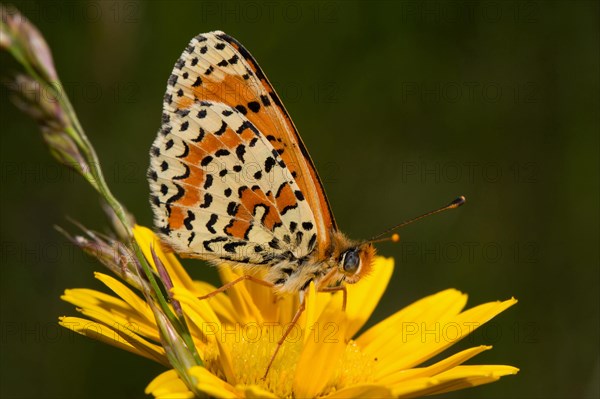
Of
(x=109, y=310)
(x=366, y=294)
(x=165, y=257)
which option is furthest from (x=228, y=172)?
(x=366, y=294)

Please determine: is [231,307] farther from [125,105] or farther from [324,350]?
[125,105]

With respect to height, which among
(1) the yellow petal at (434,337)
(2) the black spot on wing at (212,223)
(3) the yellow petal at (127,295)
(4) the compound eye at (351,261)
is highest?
(2) the black spot on wing at (212,223)

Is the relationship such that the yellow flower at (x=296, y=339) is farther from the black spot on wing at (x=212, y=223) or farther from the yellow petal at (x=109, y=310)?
the black spot on wing at (x=212, y=223)

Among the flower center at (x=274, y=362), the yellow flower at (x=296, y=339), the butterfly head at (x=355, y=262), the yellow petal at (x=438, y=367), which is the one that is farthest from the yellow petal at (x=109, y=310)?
the yellow petal at (x=438, y=367)

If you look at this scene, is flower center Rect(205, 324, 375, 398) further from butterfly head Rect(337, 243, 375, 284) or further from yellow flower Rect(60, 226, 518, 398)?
butterfly head Rect(337, 243, 375, 284)

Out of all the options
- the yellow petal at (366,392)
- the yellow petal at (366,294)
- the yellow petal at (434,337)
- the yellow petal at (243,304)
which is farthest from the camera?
the yellow petal at (366,294)


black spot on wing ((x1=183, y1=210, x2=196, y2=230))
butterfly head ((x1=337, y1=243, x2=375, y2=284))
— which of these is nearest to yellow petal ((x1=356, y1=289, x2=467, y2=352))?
butterfly head ((x1=337, y1=243, x2=375, y2=284))

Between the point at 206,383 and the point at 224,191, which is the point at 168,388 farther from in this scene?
the point at 224,191
